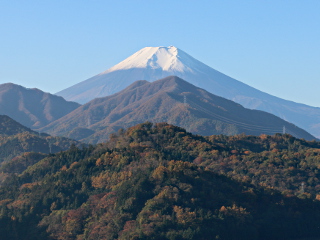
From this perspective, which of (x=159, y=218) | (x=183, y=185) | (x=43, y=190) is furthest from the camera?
(x=43, y=190)

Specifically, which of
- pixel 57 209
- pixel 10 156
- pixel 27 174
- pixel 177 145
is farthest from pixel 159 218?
pixel 10 156

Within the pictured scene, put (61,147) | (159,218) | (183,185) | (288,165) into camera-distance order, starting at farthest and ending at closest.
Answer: (61,147) < (288,165) < (183,185) < (159,218)

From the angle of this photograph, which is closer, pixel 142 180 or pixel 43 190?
pixel 142 180

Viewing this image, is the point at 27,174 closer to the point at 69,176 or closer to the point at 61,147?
the point at 69,176

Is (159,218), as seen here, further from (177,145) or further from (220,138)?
(220,138)

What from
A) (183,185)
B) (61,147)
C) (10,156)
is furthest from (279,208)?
(61,147)

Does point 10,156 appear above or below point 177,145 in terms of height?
below
